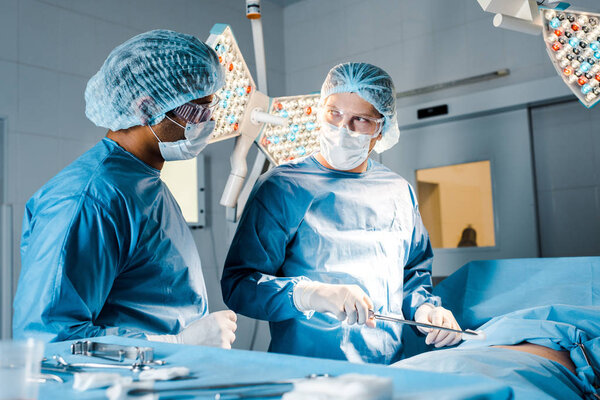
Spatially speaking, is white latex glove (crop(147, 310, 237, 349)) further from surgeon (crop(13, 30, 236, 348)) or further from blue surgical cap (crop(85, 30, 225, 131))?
blue surgical cap (crop(85, 30, 225, 131))

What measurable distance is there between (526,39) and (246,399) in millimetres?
3116

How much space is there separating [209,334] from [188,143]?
53cm

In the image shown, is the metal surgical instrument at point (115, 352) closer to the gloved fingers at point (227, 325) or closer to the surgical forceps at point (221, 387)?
the surgical forceps at point (221, 387)

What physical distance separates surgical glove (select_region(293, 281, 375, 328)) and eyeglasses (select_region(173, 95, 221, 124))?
54 cm

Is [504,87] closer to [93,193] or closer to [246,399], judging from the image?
[93,193]

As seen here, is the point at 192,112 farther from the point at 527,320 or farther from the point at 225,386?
the point at 527,320

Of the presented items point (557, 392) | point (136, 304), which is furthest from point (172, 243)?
point (557, 392)

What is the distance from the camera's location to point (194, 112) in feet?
4.90

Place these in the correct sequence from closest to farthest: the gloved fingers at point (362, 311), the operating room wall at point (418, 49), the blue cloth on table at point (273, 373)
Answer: the blue cloth on table at point (273, 373)
the gloved fingers at point (362, 311)
the operating room wall at point (418, 49)

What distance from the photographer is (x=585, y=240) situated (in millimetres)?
3053

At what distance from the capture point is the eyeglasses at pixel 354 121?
1.78 m

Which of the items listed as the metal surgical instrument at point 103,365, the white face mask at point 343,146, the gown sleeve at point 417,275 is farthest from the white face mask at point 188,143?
the gown sleeve at point 417,275

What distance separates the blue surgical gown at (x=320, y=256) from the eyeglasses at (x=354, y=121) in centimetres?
16

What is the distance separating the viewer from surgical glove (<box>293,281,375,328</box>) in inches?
53.6
